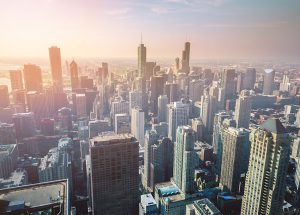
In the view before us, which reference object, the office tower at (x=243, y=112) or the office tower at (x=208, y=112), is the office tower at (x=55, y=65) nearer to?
the office tower at (x=208, y=112)

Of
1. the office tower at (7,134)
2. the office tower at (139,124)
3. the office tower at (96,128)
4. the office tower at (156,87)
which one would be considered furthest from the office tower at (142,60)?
the office tower at (7,134)

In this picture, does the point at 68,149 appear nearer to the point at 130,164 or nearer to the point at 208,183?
the point at 130,164

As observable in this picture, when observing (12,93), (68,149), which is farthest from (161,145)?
(12,93)

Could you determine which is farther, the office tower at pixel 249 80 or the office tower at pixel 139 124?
the office tower at pixel 249 80

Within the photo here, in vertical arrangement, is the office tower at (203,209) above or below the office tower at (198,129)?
above

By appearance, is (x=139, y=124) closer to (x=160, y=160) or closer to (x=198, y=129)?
(x=198, y=129)

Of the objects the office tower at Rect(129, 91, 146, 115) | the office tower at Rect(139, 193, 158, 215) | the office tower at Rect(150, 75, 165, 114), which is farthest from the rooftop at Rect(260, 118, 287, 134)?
the office tower at Rect(150, 75, 165, 114)

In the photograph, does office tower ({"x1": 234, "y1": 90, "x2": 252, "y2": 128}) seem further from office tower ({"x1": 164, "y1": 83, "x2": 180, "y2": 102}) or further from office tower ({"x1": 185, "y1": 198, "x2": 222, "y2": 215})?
office tower ({"x1": 185, "y1": 198, "x2": 222, "y2": 215})
